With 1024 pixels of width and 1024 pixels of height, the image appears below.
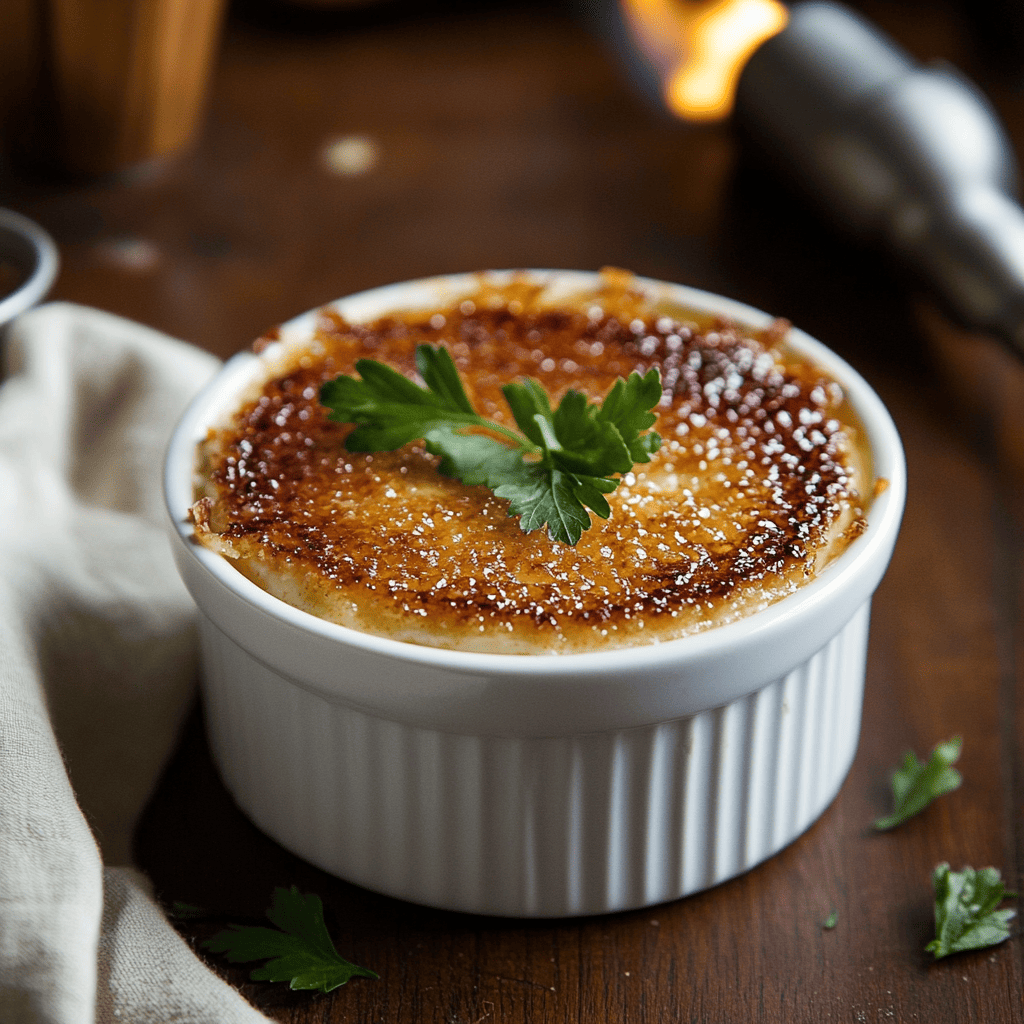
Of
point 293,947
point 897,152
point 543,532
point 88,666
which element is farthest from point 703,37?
point 293,947

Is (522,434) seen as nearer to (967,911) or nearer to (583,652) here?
(583,652)

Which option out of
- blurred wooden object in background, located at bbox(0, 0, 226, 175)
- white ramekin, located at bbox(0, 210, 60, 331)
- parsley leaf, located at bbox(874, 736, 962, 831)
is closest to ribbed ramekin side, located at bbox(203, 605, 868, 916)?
parsley leaf, located at bbox(874, 736, 962, 831)

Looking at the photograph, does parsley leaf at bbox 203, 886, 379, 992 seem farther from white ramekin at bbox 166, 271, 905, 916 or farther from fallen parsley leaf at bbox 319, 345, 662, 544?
fallen parsley leaf at bbox 319, 345, 662, 544

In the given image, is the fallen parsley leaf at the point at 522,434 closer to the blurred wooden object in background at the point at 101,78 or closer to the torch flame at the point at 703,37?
the blurred wooden object in background at the point at 101,78

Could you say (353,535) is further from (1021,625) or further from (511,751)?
(1021,625)

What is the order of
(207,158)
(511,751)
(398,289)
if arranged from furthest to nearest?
1. (207,158)
2. (398,289)
3. (511,751)

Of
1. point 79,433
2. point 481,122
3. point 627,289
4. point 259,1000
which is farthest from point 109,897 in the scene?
point 481,122
